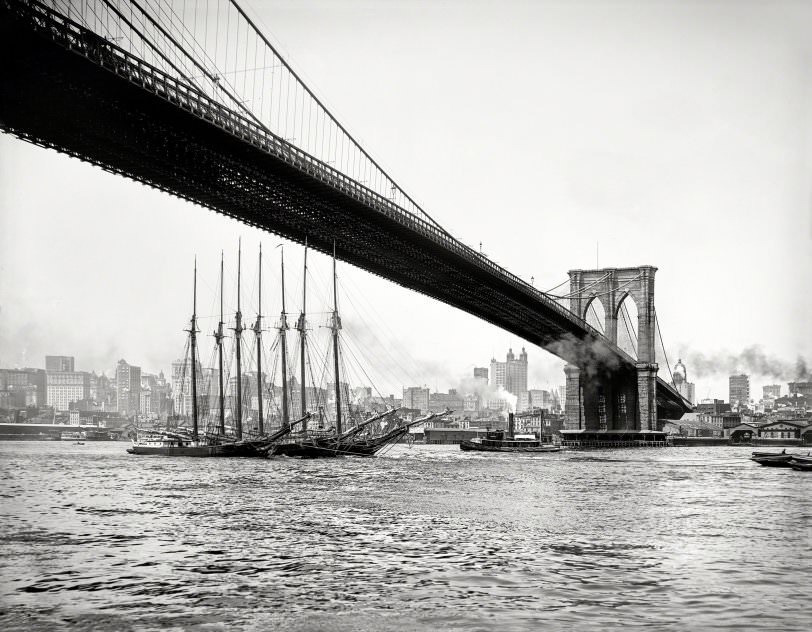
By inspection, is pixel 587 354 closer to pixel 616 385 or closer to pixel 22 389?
pixel 616 385

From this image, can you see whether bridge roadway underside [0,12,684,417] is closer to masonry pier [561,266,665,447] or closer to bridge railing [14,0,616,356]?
bridge railing [14,0,616,356]

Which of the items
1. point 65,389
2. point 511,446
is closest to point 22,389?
point 65,389

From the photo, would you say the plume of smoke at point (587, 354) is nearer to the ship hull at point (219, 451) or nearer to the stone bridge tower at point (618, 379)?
the stone bridge tower at point (618, 379)

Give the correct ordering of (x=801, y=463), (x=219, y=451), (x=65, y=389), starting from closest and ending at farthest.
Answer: (x=801, y=463) → (x=219, y=451) → (x=65, y=389)

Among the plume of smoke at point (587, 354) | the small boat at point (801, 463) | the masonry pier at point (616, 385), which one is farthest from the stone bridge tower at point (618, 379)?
the small boat at point (801, 463)

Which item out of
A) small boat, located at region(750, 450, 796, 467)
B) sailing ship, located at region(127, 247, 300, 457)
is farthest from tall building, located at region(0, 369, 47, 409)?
small boat, located at region(750, 450, 796, 467)

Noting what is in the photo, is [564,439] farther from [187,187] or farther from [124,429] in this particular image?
[124,429]

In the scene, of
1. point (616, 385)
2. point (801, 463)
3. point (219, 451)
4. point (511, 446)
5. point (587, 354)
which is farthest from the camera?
point (616, 385)

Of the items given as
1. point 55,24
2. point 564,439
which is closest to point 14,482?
point 55,24
